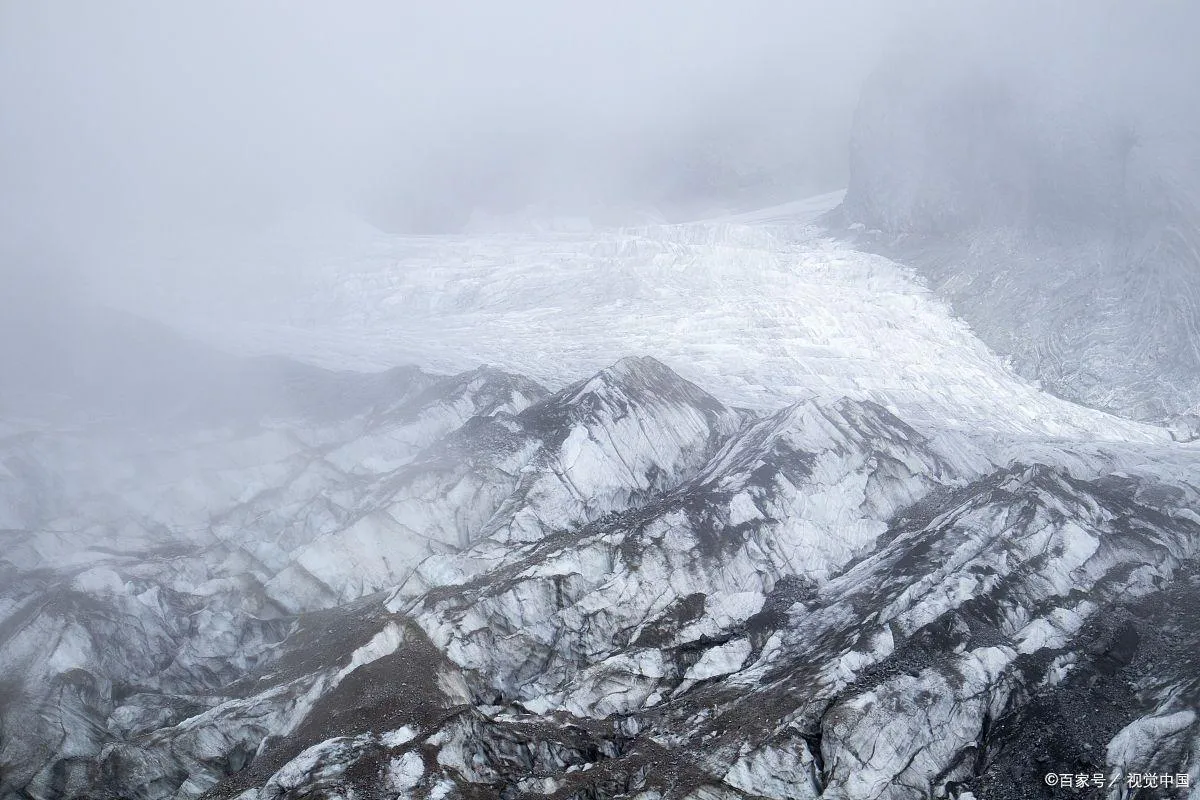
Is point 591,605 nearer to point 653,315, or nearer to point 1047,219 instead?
point 653,315

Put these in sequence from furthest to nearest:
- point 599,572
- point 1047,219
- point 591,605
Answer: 1. point 1047,219
2. point 599,572
3. point 591,605

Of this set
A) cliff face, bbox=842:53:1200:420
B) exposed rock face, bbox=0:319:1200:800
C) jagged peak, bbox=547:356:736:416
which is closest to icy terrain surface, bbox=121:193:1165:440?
jagged peak, bbox=547:356:736:416

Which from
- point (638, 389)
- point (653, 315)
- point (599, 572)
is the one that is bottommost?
point (599, 572)

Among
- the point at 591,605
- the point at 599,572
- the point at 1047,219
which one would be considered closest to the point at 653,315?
the point at 599,572

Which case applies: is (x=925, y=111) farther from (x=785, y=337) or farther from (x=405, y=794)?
(x=405, y=794)

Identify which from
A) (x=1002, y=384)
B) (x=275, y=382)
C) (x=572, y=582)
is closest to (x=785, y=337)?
(x=1002, y=384)

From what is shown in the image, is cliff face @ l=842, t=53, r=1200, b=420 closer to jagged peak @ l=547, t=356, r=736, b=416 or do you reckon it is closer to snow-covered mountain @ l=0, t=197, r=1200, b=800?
snow-covered mountain @ l=0, t=197, r=1200, b=800
